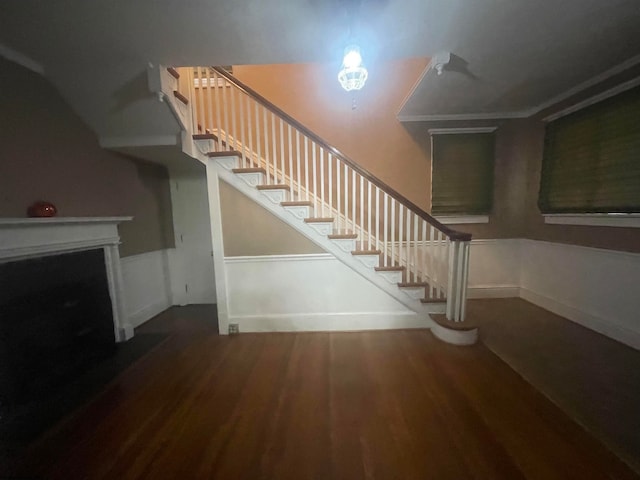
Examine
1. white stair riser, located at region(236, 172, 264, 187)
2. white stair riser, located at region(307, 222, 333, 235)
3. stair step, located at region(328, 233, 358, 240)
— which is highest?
white stair riser, located at region(236, 172, 264, 187)

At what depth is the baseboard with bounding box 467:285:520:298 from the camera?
3918 mm

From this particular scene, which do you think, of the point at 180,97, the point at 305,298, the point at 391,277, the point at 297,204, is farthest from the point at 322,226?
the point at 180,97

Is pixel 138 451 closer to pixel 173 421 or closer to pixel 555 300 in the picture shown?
pixel 173 421

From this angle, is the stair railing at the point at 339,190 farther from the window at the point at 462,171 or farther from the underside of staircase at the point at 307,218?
the window at the point at 462,171

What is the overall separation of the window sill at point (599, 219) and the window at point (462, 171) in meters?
0.81

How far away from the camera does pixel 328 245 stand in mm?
2924

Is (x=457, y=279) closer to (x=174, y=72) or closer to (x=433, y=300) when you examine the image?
(x=433, y=300)

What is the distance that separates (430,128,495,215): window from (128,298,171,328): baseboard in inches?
161

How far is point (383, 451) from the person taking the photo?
151 centimetres

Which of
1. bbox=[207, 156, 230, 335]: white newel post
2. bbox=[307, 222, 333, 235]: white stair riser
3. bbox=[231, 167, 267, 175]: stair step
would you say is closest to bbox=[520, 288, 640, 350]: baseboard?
bbox=[307, 222, 333, 235]: white stair riser

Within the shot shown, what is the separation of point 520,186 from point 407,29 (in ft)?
9.93

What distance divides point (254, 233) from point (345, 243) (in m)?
1.01

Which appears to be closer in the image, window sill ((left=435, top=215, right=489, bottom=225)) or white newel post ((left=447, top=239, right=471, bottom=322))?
white newel post ((left=447, top=239, right=471, bottom=322))

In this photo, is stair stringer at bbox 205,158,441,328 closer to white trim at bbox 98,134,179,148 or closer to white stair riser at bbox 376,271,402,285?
white stair riser at bbox 376,271,402,285
